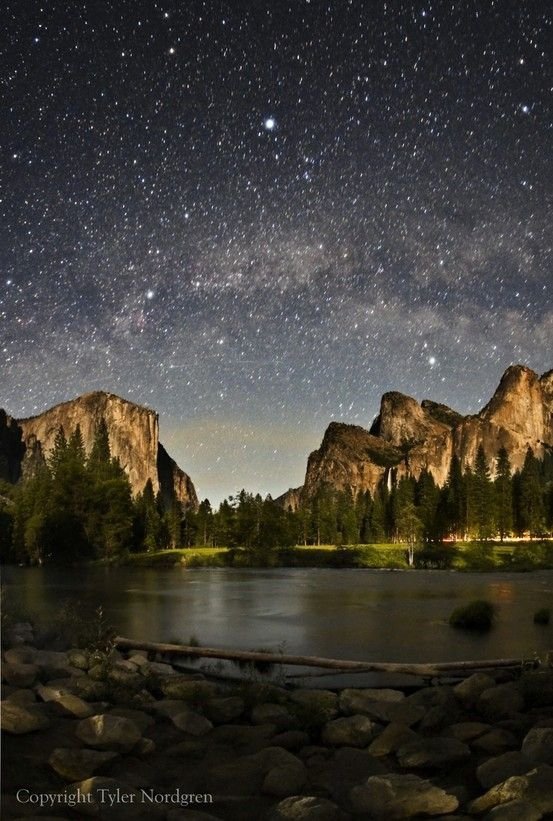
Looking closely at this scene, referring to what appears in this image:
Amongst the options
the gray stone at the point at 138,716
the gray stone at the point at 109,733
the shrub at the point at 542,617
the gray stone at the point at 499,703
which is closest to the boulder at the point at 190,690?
the gray stone at the point at 138,716

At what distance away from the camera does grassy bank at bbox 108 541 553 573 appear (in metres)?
81.9

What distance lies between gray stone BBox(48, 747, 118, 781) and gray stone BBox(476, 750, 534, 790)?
453 cm

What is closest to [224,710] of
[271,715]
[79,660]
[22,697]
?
[271,715]

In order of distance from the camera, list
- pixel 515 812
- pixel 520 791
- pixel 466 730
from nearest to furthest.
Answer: pixel 515 812, pixel 520 791, pixel 466 730

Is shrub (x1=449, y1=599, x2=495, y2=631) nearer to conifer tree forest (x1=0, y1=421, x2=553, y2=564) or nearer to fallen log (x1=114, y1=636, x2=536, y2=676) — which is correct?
fallen log (x1=114, y1=636, x2=536, y2=676)


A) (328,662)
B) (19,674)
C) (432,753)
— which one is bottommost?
(328,662)

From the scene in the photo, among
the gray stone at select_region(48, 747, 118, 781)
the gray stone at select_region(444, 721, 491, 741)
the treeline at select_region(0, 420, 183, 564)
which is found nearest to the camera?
the gray stone at select_region(48, 747, 118, 781)

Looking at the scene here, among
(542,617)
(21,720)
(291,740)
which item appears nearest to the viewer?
(21,720)

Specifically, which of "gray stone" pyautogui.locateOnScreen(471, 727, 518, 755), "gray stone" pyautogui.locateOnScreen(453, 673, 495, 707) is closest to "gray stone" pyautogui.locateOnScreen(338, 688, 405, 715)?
"gray stone" pyautogui.locateOnScreen(453, 673, 495, 707)

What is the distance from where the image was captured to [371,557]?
86875 millimetres

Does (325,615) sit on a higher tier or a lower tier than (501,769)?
lower

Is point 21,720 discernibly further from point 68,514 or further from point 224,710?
point 68,514

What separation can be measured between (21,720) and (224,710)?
3.30 meters

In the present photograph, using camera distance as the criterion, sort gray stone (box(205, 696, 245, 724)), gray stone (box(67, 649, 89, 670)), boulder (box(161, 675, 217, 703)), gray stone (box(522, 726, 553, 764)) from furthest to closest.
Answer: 1. gray stone (box(67, 649, 89, 670))
2. boulder (box(161, 675, 217, 703))
3. gray stone (box(205, 696, 245, 724))
4. gray stone (box(522, 726, 553, 764))
